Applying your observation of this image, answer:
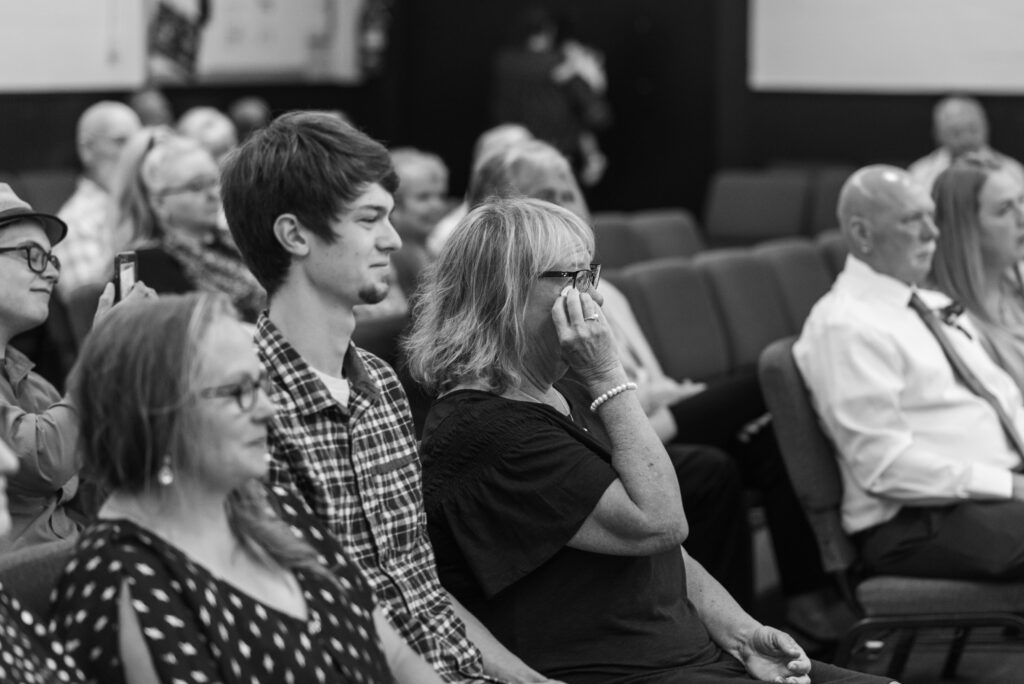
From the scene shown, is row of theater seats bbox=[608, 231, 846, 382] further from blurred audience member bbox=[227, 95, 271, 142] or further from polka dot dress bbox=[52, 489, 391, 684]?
blurred audience member bbox=[227, 95, 271, 142]

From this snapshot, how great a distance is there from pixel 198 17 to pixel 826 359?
6.57 metres

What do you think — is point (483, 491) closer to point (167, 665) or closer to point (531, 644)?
Answer: point (531, 644)

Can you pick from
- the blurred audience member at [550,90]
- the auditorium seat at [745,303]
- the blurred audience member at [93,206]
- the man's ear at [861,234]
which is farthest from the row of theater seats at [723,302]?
the blurred audience member at [550,90]

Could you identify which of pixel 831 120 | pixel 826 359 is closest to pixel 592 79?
pixel 831 120

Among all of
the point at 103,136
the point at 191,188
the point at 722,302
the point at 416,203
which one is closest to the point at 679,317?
the point at 722,302

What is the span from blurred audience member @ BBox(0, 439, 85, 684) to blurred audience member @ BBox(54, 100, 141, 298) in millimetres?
2787

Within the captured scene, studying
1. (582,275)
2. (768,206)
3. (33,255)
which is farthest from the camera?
(768,206)

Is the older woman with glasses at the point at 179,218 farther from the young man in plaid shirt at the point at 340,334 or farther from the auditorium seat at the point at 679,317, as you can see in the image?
the young man in plaid shirt at the point at 340,334

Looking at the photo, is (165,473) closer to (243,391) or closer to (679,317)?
(243,391)

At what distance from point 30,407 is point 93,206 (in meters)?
3.55

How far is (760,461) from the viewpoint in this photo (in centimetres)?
384

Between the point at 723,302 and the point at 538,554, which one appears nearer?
the point at 538,554

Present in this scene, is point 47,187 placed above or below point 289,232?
below

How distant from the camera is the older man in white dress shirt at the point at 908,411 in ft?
9.89
